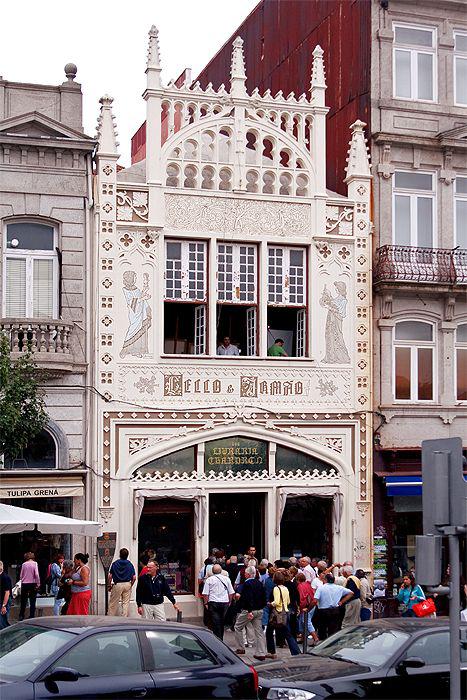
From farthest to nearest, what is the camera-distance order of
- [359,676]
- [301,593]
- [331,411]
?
[331,411]
[301,593]
[359,676]

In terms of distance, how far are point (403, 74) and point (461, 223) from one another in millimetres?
3998

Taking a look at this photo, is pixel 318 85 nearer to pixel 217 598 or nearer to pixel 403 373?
pixel 403 373

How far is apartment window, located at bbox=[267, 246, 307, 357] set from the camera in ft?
85.8

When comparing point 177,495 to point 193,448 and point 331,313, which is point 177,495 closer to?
point 193,448

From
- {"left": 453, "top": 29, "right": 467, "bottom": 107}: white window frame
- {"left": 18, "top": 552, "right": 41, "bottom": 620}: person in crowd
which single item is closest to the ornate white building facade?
{"left": 18, "top": 552, "right": 41, "bottom": 620}: person in crowd

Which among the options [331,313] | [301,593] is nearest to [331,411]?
[331,313]

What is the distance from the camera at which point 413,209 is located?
2762 cm

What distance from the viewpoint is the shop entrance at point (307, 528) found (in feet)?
84.8

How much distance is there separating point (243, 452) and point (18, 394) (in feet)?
20.1

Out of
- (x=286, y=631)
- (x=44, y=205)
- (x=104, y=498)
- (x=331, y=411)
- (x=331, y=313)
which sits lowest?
(x=286, y=631)

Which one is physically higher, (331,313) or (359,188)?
(359,188)

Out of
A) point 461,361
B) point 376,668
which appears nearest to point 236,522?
point 461,361

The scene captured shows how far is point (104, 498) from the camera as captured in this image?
24.1m

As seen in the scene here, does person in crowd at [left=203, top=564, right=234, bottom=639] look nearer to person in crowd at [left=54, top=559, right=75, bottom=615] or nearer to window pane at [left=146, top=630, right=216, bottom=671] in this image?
person in crowd at [left=54, top=559, right=75, bottom=615]
